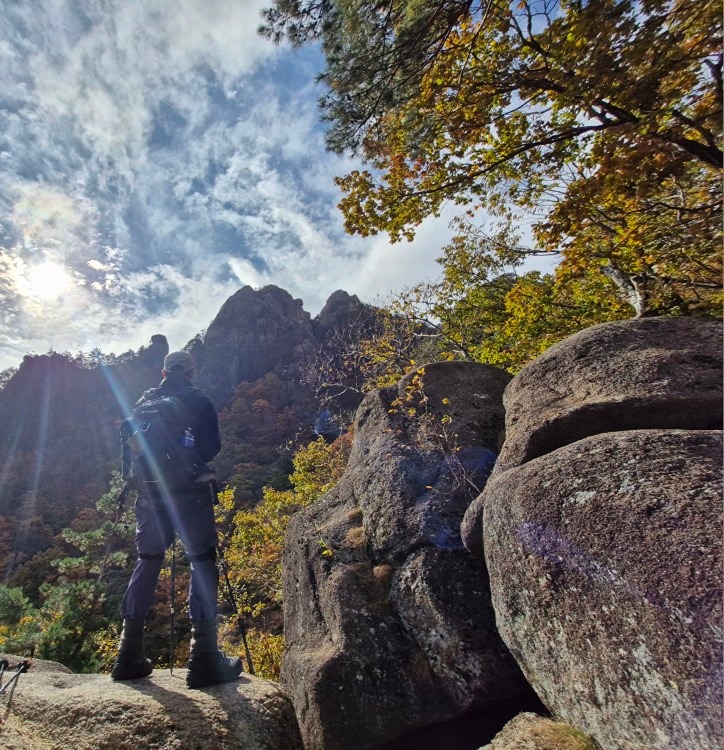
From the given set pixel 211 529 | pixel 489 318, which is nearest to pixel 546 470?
pixel 211 529

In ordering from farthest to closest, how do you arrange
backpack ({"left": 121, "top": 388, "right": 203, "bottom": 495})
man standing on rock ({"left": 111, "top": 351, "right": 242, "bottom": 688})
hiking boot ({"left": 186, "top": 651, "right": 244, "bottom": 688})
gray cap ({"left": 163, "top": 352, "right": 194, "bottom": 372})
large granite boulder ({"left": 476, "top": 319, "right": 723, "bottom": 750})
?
gray cap ({"left": 163, "top": 352, "right": 194, "bottom": 372}) → backpack ({"left": 121, "top": 388, "right": 203, "bottom": 495}) → man standing on rock ({"left": 111, "top": 351, "right": 242, "bottom": 688}) → hiking boot ({"left": 186, "top": 651, "right": 244, "bottom": 688}) → large granite boulder ({"left": 476, "top": 319, "right": 723, "bottom": 750})

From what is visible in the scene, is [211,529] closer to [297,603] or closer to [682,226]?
[297,603]

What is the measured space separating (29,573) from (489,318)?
3776 centimetres

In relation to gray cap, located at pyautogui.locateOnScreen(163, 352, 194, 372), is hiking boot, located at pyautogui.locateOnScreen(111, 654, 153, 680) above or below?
below

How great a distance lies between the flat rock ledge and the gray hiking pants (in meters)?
0.60

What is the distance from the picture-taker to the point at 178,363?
454cm

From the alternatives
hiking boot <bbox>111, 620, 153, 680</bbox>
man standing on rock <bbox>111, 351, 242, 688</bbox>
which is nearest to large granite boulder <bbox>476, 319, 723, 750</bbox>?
man standing on rock <bbox>111, 351, 242, 688</bbox>

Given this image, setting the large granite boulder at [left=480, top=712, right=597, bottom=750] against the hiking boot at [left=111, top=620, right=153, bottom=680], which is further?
the hiking boot at [left=111, top=620, right=153, bottom=680]

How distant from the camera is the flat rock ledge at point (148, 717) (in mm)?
2590

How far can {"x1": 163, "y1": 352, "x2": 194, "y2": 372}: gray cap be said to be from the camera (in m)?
4.50

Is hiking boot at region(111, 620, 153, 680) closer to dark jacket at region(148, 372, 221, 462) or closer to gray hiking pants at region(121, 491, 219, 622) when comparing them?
gray hiking pants at region(121, 491, 219, 622)

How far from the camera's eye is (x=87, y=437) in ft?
197

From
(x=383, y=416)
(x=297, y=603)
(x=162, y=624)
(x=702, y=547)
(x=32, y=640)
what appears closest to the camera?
(x=702, y=547)

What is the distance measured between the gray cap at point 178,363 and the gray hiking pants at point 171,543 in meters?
1.45
